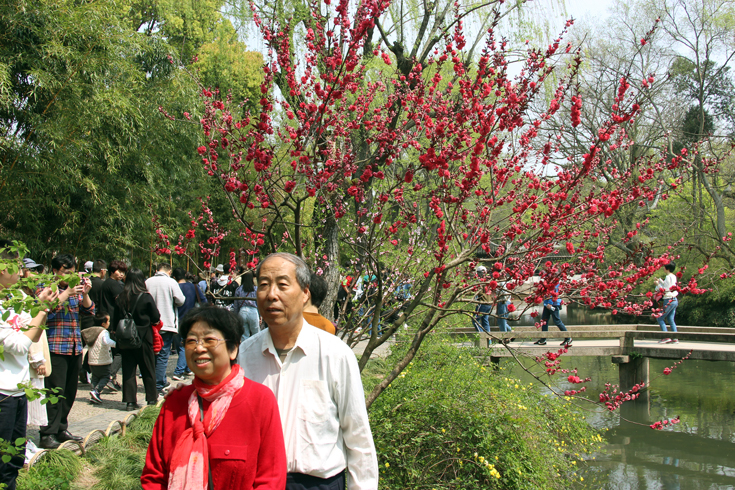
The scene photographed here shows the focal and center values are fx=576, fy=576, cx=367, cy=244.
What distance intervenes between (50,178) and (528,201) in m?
7.24

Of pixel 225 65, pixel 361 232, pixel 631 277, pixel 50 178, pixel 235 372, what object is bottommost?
pixel 235 372

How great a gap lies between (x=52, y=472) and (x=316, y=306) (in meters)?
2.17

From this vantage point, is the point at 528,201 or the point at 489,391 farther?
the point at 489,391

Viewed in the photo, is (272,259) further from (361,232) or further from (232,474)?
(361,232)

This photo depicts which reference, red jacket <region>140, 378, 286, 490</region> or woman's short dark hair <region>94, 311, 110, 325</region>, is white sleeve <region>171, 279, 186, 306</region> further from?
red jacket <region>140, 378, 286, 490</region>

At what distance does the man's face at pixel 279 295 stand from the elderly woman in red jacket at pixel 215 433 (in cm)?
20

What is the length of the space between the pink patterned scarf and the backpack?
4569 millimetres

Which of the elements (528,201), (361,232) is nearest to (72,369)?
(361,232)

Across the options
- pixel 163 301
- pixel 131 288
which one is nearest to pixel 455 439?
pixel 131 288

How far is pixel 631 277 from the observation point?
4320mm

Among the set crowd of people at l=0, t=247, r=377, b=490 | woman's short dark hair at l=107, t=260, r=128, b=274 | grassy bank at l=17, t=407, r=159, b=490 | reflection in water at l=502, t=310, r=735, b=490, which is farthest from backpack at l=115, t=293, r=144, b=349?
reflection in water at l=502, t=310, r=735, b=490

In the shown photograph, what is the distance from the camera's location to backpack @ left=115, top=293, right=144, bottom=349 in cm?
620

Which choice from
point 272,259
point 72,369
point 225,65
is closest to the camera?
point 272,259

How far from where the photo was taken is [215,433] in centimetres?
198
